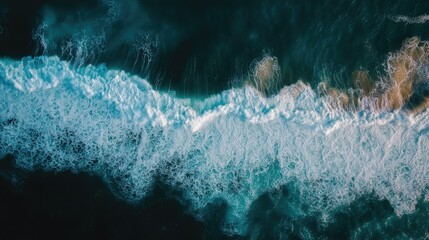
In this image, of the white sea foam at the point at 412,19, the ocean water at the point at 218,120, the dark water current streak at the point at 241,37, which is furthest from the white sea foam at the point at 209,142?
the white sea foam at the point at 412,19

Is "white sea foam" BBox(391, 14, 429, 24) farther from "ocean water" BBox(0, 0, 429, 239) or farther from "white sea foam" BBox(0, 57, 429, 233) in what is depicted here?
"white sea foam" BBox(0, 57, 429, 233)

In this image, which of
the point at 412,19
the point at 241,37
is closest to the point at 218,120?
the point at 241,37

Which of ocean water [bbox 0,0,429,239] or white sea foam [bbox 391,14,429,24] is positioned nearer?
ocean water [bbox 0,0,429,239]

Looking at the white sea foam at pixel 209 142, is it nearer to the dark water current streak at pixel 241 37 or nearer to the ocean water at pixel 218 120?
the ocean water at pixel 218 120

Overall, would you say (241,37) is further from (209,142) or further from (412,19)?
(412,19)

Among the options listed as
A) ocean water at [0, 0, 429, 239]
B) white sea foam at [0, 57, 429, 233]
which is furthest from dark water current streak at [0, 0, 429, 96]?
white sea foam at [0, 57, 429, 233]
